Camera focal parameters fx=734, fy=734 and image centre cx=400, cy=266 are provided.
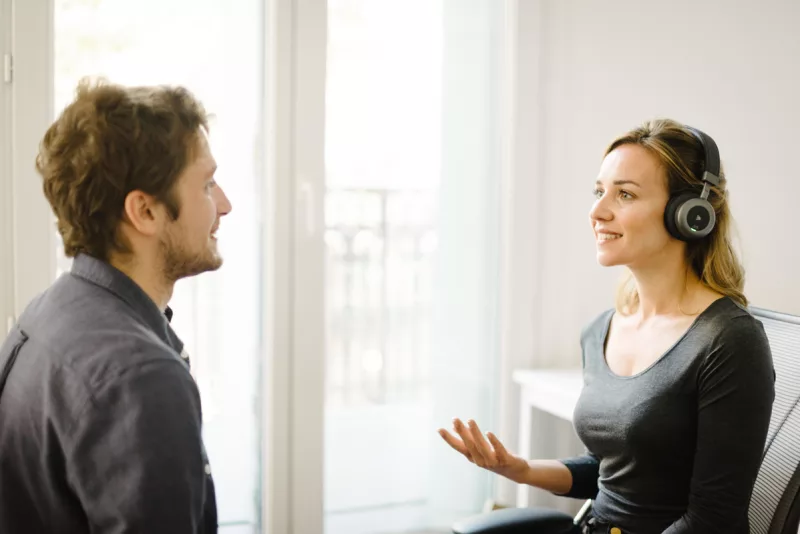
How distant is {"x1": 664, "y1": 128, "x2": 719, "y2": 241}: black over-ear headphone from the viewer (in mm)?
1371

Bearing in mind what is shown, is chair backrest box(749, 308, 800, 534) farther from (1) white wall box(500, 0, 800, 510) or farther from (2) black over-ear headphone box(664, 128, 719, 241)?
(1) white wall box(500, 0, 800, 510)

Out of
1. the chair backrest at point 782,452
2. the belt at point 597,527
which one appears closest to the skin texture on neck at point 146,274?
the belt at point 597,527

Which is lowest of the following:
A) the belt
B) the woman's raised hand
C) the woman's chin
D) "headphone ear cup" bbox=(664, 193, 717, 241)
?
the belt

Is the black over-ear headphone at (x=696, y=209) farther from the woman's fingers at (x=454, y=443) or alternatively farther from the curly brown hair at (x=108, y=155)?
the curly brown hair at (x=108, y=155)

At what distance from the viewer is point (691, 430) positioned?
4.36ft

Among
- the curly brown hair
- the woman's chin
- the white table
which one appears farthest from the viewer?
the white table

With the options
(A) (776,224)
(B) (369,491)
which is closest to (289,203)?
(B) (369,491)

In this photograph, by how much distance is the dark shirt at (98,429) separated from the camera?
84cm

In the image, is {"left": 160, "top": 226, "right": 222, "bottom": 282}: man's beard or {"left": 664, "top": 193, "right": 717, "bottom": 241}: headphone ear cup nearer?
{"left": 160, "top": 226, "right": 222, "bottom": 282}: man's beard

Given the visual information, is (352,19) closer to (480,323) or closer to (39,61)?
(39,61)

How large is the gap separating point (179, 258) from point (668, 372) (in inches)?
35.1

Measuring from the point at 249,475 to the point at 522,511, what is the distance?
1.10 m

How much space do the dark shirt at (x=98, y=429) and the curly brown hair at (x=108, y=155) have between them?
0.10 meters

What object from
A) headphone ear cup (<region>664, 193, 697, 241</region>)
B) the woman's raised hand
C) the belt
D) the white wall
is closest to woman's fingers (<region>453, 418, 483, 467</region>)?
the woman's raised hand
